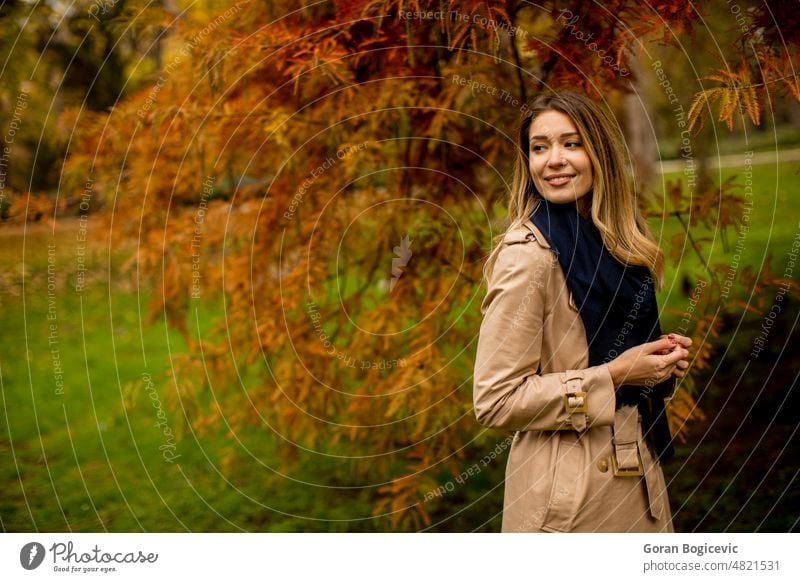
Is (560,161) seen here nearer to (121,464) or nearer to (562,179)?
(562,179)

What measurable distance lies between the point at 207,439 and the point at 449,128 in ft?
9.67

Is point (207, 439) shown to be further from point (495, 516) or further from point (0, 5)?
point (0, 5)

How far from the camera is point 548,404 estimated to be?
2068 mm

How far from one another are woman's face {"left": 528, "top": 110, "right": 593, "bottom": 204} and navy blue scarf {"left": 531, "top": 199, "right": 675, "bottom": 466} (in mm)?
39

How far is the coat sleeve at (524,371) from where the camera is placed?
202 centimetres

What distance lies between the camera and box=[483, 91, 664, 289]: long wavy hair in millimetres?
2197

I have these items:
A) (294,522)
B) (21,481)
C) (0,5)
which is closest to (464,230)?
(294,522)

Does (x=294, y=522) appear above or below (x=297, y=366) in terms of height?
below

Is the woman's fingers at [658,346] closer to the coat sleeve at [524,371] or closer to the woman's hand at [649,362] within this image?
the woman's hand at [649,362]

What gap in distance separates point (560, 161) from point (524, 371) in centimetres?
57

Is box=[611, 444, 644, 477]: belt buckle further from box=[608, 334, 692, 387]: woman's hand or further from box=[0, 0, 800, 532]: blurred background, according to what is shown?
box=[0, 0, 800, 532]: blurred background

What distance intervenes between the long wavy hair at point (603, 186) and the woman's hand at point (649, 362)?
22cm

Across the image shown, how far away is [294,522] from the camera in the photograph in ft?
14.2

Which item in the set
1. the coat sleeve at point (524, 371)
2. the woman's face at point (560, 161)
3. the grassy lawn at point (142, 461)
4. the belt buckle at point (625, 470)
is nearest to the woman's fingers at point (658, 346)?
the coat sleeve at point (524, 371)
